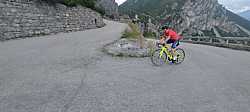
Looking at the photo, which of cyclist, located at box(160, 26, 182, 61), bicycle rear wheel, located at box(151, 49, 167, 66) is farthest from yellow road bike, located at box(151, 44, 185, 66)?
cyclist, located at box(160, 26, 182, 61)

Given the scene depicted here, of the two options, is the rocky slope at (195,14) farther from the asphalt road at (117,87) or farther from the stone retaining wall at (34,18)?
the asphalt road at (117,87)

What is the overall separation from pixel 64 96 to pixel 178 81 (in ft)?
10.4

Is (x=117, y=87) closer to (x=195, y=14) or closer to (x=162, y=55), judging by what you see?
(x=162, y=55)

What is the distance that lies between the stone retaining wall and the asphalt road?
6839 mm

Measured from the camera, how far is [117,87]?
19.3 ft

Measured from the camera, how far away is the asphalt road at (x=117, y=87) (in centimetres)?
462

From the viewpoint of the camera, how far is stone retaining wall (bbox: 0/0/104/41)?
14.8 m

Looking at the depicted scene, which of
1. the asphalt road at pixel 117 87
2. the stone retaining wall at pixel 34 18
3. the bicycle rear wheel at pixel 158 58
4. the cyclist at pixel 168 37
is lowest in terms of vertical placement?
the asphalt road at pixel 117 87

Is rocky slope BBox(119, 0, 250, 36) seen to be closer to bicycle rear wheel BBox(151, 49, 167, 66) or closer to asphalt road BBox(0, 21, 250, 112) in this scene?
bicycle rear wheel BBox(151, 49, 167, 66)

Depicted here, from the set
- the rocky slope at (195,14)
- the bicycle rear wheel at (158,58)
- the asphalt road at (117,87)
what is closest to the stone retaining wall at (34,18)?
the asphalt road at (117,87)

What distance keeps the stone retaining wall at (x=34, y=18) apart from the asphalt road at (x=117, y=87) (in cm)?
684

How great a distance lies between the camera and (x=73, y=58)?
9.77 m

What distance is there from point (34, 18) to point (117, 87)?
1390 centimetres

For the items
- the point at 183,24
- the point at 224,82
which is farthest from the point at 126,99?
the point at 183,24
